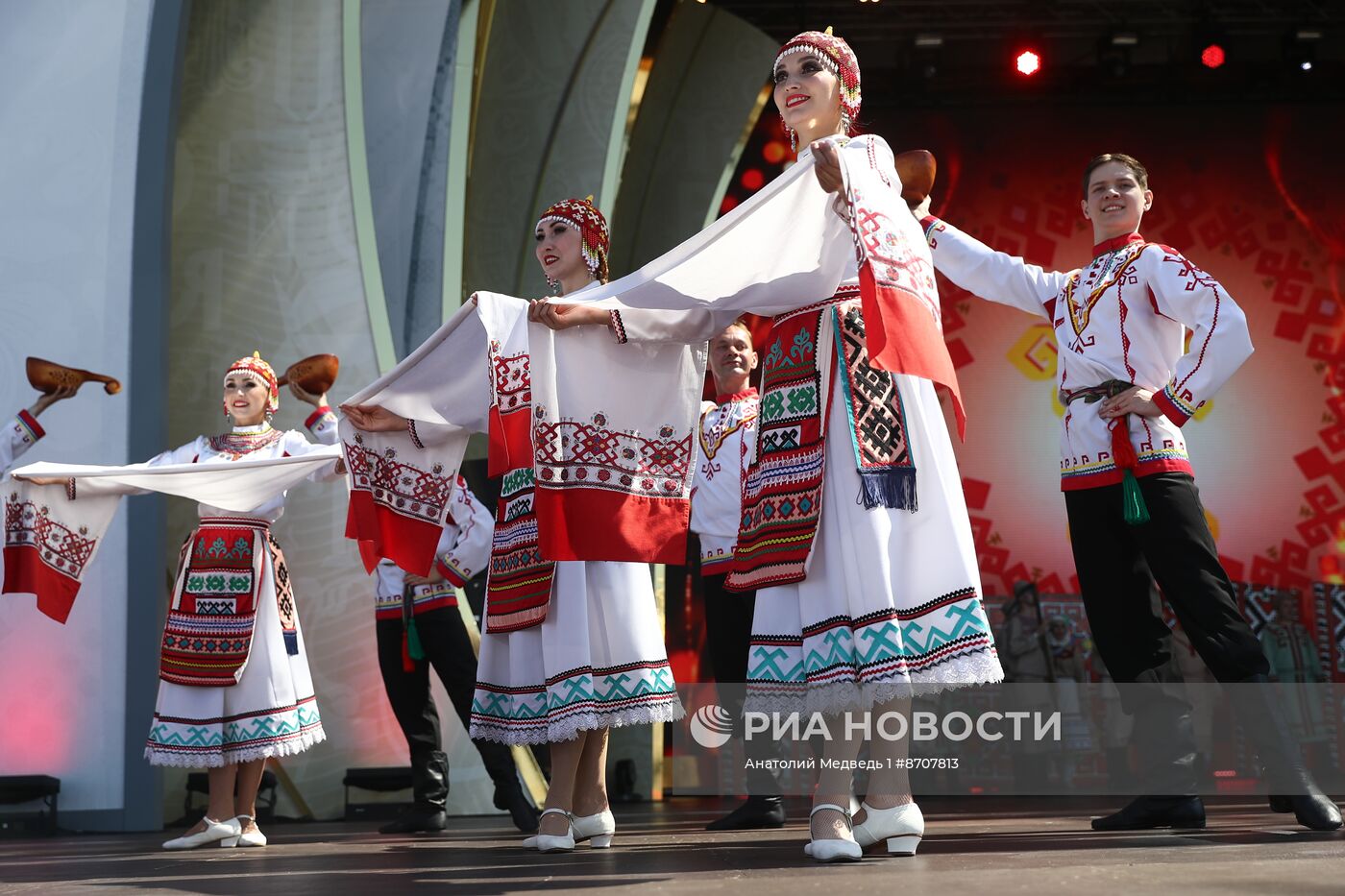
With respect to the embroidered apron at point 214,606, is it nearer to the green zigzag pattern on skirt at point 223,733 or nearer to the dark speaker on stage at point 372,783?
the green zigzag pattern on skirt at point 223,733

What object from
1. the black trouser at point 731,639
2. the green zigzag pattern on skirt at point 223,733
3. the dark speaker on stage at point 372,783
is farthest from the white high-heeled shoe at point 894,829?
the dark speaker on stage at point 372,783

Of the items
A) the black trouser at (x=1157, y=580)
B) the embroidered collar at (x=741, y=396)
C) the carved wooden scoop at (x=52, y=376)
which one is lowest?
the black trouser at (x=1157, y=580)

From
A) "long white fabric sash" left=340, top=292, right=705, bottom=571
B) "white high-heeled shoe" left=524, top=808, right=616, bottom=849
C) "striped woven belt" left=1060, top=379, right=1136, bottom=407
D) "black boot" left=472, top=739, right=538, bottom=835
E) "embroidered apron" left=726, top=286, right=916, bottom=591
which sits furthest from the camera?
"black boot" left=472, top=739, right=538, bottom=835

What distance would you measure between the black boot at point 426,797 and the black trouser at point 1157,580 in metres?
2.29

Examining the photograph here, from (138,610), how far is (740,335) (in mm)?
2371

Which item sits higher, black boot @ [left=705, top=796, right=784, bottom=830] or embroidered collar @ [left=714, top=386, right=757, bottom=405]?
embroidered collar @ [left=714, top=386, right=757, bottom=405]

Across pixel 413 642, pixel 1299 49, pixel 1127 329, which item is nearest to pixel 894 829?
pixel 1127 329

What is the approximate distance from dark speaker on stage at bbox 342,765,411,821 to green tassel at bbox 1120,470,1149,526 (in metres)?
3.00

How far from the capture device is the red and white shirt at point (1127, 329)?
3275 mm

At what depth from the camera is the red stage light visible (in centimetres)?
1027

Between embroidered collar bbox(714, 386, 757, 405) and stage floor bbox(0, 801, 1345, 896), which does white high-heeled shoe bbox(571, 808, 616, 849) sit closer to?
stage floor bbox(0, 801, 1345, 896)

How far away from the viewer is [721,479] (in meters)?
4.87

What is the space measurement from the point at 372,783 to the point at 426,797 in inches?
24.0

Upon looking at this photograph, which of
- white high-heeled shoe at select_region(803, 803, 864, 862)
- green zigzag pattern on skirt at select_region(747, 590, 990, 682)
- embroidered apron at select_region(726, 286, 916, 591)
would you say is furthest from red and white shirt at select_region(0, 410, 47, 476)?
white high-heeled shoe at select_region(803, 803, 864, 862)
